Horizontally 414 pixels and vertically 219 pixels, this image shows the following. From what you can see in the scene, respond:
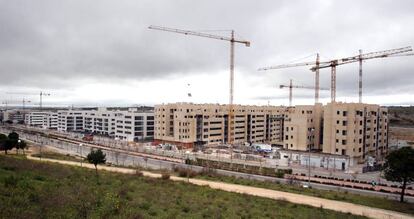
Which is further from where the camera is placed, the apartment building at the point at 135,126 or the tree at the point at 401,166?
the apartment building at the point at 135,126

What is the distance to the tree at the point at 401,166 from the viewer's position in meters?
26.6

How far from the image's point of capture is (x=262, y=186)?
29.6 meters

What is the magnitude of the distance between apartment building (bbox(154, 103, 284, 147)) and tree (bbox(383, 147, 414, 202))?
1951 inches

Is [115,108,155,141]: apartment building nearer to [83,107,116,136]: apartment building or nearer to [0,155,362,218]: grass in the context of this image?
[83,107,116,136]: apartment building

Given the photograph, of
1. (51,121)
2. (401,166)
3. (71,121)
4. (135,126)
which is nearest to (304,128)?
(401,166)

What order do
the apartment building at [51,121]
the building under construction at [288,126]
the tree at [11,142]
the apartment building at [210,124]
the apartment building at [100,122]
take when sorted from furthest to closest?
the apartment building at [51,121] → the apartment building at [100,122] → the apartment building at [210,124] → the building under construction at [288,126] → the tree at [11,142]

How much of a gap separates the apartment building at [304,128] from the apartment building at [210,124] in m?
23.7

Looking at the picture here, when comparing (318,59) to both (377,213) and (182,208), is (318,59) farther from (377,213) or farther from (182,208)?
(182,208)

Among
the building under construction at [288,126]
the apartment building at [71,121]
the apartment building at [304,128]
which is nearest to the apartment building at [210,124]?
the building under construction at [288,126]

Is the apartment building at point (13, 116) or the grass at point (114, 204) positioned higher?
the grass at point (114, 204)

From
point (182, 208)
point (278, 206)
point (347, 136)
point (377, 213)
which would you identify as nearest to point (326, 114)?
point (347, 136)

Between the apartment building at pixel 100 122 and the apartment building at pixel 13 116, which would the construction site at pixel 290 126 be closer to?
the apartment building at pixel 100 122

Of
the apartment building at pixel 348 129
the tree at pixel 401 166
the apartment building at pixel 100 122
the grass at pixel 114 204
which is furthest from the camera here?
the apartment building at pixel 100 122

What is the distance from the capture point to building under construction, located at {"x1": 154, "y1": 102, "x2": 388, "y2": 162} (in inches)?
2044
